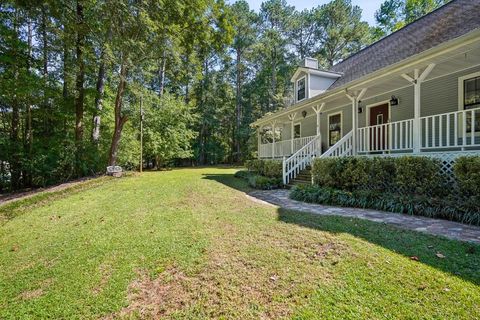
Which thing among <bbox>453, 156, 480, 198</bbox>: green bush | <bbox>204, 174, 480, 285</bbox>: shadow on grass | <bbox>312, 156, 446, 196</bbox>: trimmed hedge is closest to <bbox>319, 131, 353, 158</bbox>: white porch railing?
<bbox>312, 156, 446, 196</bbox>: trimmed hedge

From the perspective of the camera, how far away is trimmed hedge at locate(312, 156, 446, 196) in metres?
5.21

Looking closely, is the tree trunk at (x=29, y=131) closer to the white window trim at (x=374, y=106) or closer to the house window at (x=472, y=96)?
the white window trim at (x=374, y=106)

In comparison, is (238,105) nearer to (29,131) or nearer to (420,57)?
(29,131)

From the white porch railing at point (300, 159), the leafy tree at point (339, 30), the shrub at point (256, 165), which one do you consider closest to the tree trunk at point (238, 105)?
the leafy tree at point (339, 30)

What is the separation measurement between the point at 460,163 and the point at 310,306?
4.50 m

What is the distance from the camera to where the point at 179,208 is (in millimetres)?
5938

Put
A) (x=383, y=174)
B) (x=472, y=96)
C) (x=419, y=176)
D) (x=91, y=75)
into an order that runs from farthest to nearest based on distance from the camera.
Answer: (x=91, y=75)
(x=472, y=96)
(x=383, y=174)
(x=419, y=176)

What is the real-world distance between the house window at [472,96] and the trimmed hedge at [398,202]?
10.8 ft

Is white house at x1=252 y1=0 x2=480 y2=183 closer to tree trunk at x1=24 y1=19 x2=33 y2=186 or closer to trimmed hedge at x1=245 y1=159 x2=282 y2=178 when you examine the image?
trimmed hedge at x1=245 y1=159 x2=282 y2=178

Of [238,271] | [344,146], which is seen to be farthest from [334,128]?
[238,271]

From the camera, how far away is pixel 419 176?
5363 millimetres

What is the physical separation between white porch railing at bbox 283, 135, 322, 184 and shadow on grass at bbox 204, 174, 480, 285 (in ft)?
15.9

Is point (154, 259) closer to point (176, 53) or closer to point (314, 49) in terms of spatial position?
point (176, 53)

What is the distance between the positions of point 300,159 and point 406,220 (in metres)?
5.57
